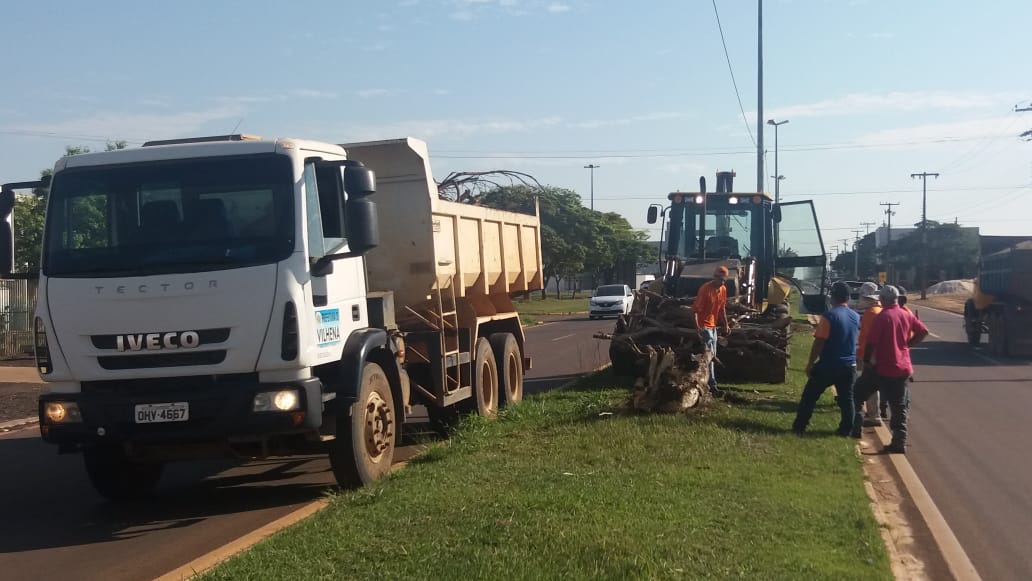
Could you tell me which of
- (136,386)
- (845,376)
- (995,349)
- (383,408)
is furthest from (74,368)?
(995,349)

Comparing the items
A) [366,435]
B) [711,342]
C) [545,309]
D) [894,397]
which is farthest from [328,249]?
[545,309]

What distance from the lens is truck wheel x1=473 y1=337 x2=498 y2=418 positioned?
12203mm

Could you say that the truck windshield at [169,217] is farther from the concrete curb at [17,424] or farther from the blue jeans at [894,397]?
the concrete curb at [17,424]

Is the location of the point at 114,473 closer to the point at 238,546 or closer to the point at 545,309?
the point at 238,546

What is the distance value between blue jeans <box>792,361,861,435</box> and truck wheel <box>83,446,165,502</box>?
6524mm

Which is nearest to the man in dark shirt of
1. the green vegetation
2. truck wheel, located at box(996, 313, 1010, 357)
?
truck wheel, located at box(996, 313, 1010, 357)

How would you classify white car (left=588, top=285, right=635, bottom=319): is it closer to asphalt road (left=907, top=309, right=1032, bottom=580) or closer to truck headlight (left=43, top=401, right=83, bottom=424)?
asphalt road (left=907, top=309, right=1032, bottom=580)

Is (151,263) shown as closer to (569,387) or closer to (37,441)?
(37,441)

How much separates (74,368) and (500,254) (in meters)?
6.65

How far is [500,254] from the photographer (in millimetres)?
13383

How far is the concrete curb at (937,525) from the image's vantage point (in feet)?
21.4

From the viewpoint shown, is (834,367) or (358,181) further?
(834,367)

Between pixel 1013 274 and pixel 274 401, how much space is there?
62.4 feet

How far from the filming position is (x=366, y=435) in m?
8.62
